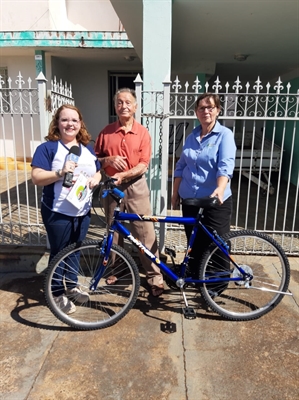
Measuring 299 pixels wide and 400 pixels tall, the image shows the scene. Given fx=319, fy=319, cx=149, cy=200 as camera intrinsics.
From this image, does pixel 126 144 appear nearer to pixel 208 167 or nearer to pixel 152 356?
pixel 208 167

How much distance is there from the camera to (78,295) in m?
2.78

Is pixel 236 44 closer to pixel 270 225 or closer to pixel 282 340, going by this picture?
pixel 270 225

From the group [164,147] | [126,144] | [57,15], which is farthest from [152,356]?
[57,15]

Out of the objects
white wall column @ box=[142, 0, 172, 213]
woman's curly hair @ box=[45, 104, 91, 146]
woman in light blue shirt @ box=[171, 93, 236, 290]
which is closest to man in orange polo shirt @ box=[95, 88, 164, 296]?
woman's curly hair @ box=[45, 104, 91, 146]

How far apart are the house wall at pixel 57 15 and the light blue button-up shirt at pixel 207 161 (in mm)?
8529

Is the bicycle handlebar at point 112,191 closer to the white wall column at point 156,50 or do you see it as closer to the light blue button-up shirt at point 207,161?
the light blue button-up shirt at point 207,161

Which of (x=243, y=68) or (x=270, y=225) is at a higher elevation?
(x=243, y=68)

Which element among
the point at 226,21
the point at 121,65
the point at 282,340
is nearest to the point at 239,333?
the point at 282,340

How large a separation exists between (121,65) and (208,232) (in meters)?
8.26

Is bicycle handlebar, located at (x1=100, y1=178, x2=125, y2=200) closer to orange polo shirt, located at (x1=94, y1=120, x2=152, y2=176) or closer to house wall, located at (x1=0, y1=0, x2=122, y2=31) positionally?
orange polo shirt, located at (x1=94, y1=120, x2=152, y2=176)

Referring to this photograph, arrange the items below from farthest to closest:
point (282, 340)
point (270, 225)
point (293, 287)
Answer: point (270, 225) → point (293, 287) → point (282, 340)

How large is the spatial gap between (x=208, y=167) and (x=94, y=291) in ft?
4.59

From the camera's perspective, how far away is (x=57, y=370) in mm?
2141

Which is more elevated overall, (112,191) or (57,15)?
(57,15)
